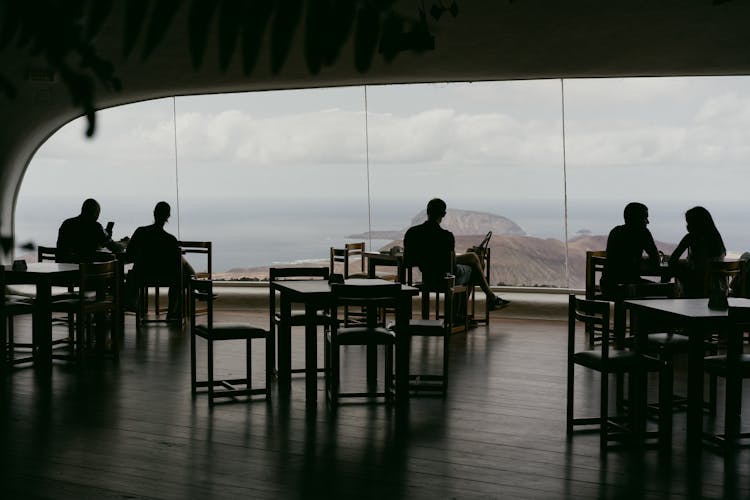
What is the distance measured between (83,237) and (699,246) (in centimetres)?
563

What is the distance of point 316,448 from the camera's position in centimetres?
467

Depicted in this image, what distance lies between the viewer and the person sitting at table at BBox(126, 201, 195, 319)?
28.6 feet

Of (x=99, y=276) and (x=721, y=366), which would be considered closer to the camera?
(x=721, y=366)

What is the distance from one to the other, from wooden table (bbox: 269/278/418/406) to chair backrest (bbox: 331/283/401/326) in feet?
0.26

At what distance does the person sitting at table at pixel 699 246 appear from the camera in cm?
736

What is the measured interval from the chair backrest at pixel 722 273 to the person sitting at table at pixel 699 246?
10cm

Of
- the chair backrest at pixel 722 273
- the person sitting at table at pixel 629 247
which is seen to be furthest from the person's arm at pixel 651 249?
the chair backrest at pixel 722 273

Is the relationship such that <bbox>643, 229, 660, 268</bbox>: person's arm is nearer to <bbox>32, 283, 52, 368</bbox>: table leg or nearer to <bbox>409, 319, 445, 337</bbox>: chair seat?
<bbox>409, 319, 445, 337</bbox>: chair seat

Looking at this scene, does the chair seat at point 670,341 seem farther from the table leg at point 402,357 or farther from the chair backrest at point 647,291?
the table leg at point 402,357

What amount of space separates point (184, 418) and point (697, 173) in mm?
7296

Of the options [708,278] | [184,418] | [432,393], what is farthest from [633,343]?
[184,418]

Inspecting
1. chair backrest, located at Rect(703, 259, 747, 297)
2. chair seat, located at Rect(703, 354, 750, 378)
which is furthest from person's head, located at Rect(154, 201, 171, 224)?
chair seat, located at Rect(703, 354, 750, 378)

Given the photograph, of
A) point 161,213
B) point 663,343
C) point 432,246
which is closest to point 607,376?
point 663,343

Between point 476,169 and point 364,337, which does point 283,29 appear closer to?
point 364,337
